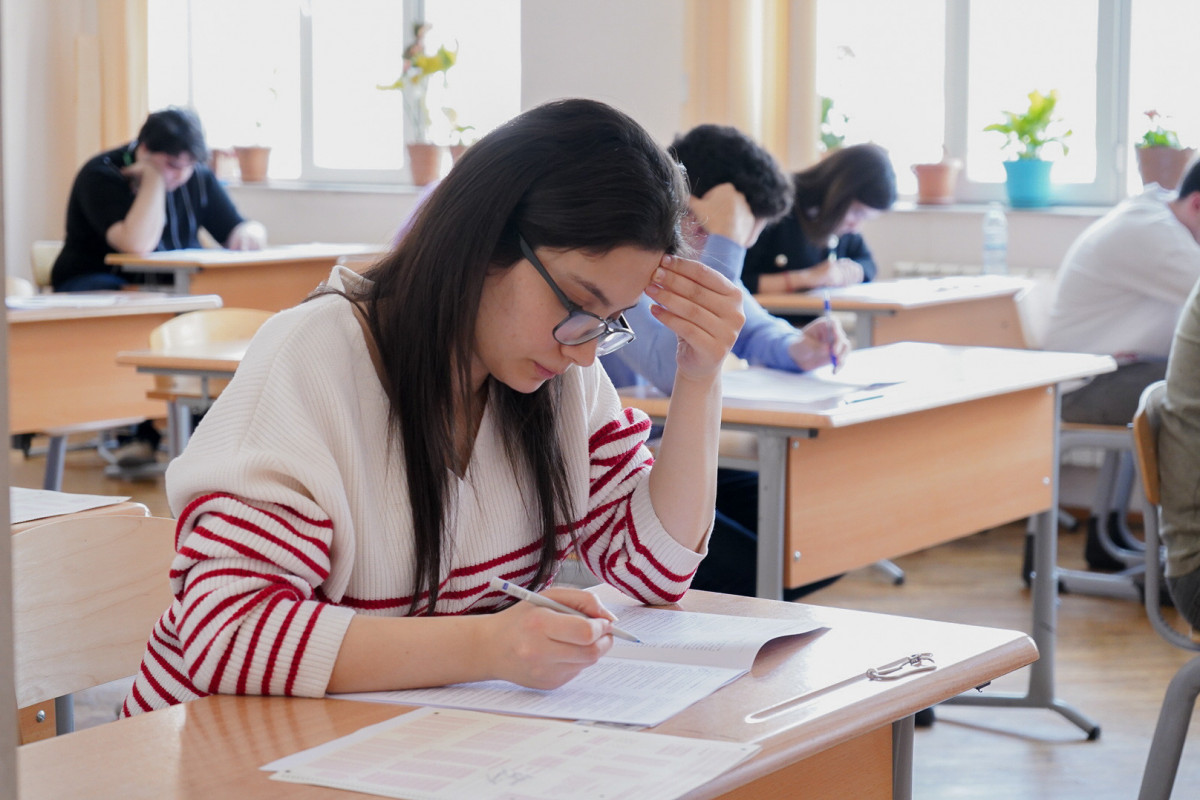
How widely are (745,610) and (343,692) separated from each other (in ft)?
1.39

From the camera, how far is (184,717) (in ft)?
3.24

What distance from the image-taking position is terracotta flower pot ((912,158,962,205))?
5157 millimetres

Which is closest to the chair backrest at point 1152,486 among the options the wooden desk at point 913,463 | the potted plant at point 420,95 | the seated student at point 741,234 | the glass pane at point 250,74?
the wooden desk at point 913,463

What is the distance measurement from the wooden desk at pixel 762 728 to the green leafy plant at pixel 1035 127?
4.09 m

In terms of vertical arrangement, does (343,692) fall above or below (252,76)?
below

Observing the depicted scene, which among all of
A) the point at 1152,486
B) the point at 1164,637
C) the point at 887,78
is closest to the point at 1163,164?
the point at 887,78

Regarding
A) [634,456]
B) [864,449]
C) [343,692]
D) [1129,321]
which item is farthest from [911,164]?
[343,692]

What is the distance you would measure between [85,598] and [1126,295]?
10.8 feet

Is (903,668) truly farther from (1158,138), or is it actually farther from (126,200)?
(126,200)

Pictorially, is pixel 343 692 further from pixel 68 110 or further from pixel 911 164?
pixel 68 110

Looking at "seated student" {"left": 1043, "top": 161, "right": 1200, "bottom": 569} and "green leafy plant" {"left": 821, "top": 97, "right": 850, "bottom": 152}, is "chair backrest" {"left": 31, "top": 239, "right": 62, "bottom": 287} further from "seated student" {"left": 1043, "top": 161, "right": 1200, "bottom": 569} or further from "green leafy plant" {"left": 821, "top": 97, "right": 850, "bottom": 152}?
"seated student" {"left": 1043, "top": 161, "right": 1200, "bottom": 569}

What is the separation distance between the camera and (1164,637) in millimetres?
1962

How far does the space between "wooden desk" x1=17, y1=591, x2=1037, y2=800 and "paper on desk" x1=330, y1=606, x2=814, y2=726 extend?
0.7 inches

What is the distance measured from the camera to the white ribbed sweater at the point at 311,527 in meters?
1.04
